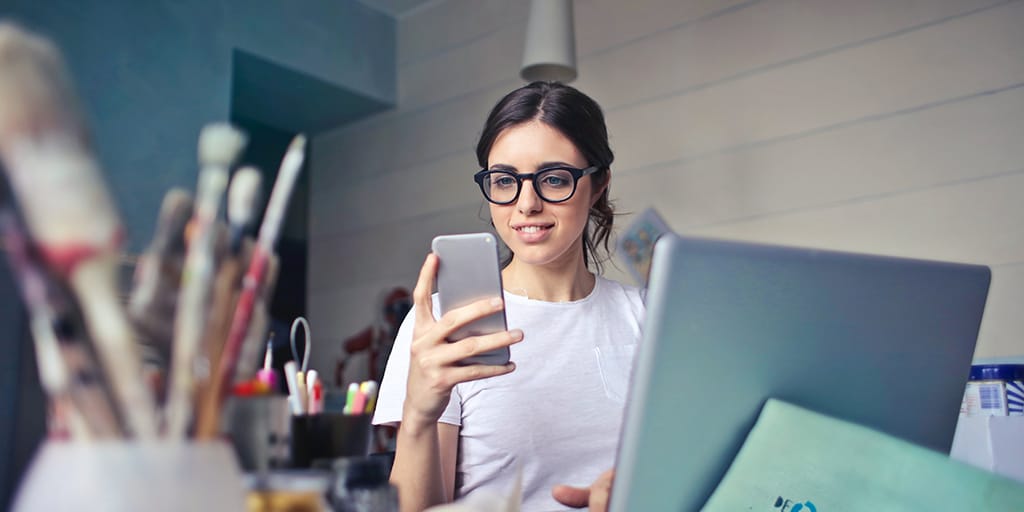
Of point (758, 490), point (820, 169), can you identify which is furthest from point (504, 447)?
point (820, 169)

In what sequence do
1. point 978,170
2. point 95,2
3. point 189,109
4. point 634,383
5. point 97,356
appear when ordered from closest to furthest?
point 97,356 → point 634,383 → point 978,170 → point 95,2 → point 189,109

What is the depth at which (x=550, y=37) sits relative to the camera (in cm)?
257

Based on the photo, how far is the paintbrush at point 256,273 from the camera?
43 cm

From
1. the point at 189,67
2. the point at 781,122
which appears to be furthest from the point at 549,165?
the point at 189,67

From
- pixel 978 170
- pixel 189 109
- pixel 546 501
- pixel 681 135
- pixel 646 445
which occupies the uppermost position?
pixel 189 109

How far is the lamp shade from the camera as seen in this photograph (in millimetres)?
2559

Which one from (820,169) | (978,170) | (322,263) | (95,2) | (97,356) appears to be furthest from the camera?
(322,263)

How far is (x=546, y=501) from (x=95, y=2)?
95.8 inches

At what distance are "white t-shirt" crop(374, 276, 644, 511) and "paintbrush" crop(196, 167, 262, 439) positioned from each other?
2.69 feet

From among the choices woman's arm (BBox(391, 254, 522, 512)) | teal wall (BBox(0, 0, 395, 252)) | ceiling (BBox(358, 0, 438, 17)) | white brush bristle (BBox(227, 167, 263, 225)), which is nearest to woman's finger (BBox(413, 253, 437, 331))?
woman's arm (BBox(391, 254, 522, 512))

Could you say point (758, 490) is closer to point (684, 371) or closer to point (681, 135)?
point (684, 371)

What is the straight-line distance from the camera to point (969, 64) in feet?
7.32

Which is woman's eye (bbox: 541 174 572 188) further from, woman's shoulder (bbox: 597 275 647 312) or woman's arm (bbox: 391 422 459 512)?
woman's arm (bbox: 391 422 459 512)

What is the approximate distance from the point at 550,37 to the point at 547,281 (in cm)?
131
